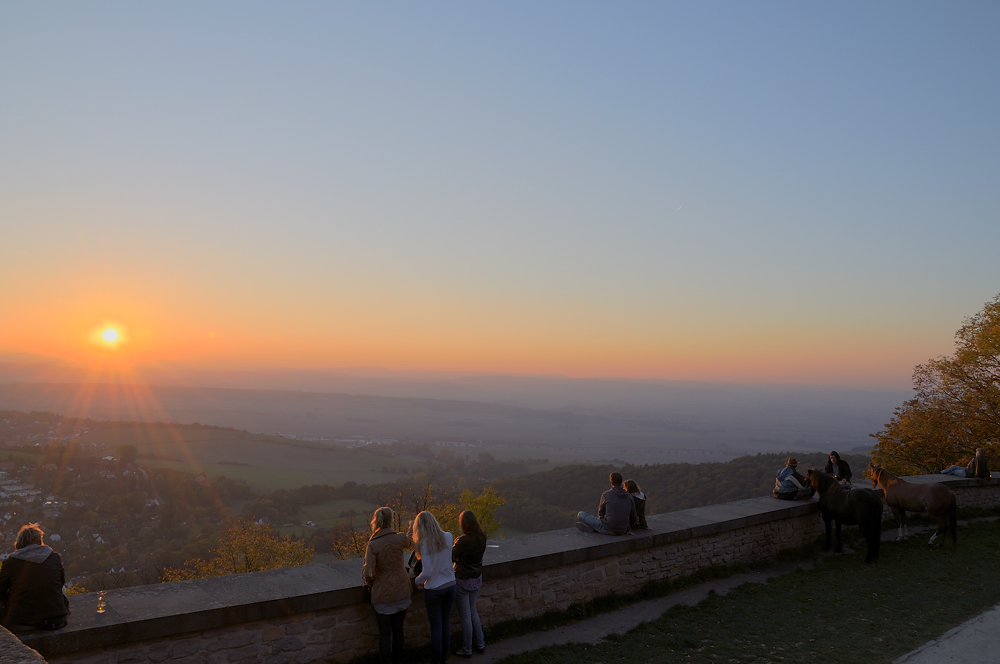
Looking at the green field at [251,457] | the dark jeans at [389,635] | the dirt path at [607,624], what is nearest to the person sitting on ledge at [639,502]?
the dirt path at [607,624]

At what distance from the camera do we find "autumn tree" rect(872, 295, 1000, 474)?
76.3 feet

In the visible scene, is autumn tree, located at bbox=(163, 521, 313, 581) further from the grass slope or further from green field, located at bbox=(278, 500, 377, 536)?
the grass slope

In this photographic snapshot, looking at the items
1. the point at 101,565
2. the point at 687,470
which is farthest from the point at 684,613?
the point at 687,470

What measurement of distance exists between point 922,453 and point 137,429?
10718 centimetres

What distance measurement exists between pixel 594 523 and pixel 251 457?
92.1 meters

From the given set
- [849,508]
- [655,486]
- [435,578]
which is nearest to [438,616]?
[435,578]

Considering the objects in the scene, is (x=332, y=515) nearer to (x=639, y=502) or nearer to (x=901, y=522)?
(x=901, y=522)

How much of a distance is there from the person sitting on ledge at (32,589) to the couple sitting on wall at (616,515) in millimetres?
6271

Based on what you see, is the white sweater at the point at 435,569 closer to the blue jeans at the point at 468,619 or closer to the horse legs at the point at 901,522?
the blue jeans at the point at 468,619

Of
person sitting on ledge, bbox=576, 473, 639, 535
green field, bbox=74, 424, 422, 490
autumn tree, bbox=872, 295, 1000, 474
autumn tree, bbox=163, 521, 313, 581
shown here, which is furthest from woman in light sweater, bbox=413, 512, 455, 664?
green field, bbox=74, 424, 422, 490

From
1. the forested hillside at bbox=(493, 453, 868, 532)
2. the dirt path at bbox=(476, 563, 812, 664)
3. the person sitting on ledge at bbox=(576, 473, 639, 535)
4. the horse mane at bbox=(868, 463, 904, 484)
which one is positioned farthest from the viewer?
the forested hillside at bbox=(493, 453, 868, 532)

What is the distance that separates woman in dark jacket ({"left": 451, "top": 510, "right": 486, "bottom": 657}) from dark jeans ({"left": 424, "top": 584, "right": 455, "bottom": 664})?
28cm

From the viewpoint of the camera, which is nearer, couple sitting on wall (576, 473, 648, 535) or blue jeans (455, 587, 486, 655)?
blue jeans (455, 587, 486, 655)

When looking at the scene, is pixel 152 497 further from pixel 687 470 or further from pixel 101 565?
pixel 687 470
